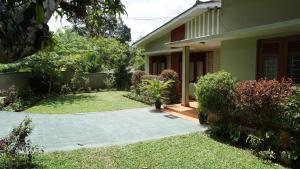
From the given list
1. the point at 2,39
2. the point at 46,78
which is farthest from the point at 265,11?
the point at 46,78

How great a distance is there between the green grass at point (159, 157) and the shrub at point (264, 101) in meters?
1.03

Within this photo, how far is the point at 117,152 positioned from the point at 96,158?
68cm

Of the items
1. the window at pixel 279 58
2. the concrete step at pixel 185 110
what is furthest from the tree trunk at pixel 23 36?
Result: the concrete step at pixel 185 110

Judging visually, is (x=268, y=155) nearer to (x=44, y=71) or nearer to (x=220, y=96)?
(x=220, y=96)

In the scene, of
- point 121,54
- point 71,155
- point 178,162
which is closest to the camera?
point 178,162

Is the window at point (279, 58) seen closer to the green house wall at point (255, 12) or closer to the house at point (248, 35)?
the house at point (248, 35)

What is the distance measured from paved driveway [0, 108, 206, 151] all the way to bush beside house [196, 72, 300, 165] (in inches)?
57.2

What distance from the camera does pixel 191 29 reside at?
55.0 feet

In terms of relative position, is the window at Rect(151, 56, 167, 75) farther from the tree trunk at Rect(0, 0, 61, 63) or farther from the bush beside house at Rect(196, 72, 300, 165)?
the tree trunk at Rect(0, 0, 61, 63)

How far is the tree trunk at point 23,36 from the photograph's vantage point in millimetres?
2092

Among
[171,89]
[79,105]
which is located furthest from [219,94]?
[79,105]

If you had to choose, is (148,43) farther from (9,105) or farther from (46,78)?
(9,105)

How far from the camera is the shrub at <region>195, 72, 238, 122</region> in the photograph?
9.25m

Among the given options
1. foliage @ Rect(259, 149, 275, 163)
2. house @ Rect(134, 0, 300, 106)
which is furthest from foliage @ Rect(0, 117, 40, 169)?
house @ Rect(134, 0, 300, 106)
